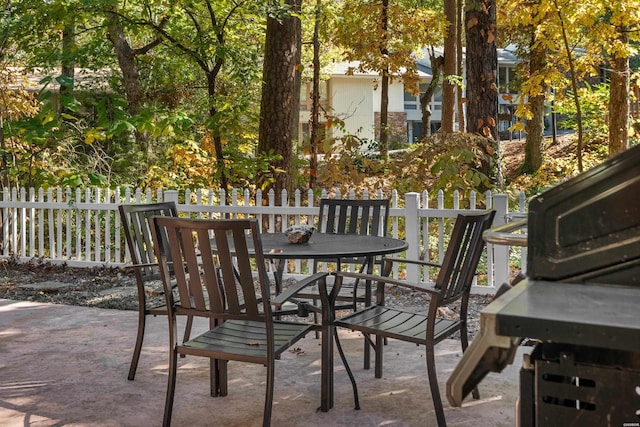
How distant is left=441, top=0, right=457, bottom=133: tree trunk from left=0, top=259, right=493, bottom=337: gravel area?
10.3 m

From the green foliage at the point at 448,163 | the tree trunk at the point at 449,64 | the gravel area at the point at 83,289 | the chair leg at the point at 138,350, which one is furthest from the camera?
the tree trunk at the point at 449,64

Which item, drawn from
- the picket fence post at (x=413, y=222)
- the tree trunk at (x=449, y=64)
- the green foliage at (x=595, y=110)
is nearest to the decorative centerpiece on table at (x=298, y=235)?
the picket fence post at (x=413, y=222)

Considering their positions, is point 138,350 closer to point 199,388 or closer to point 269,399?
point 199,388

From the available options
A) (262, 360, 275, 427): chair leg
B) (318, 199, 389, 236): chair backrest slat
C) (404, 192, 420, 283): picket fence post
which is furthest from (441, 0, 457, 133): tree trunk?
(262, 360, 275, 427): chair leg

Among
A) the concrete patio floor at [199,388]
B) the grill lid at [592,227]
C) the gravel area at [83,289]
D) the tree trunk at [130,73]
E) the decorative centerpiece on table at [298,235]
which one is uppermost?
the tree trunk at [130,73]

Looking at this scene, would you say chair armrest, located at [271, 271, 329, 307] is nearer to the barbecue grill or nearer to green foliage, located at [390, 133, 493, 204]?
the barbecue grill

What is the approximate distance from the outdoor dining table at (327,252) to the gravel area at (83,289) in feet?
4.47

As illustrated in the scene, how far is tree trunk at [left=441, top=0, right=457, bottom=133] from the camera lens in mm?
16969

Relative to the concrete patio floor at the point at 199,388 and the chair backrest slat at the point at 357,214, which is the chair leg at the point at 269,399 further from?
the chair backrest slat at the point at 357,214

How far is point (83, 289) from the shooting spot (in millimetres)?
7578

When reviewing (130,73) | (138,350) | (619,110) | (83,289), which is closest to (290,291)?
(138,350)

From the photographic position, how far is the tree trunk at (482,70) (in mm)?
8836

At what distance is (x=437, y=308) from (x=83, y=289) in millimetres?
5163

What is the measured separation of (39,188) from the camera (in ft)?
29.7
